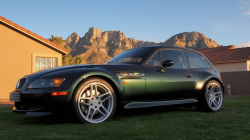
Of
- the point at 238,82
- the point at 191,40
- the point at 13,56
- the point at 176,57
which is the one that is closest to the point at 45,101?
the point at 176,57

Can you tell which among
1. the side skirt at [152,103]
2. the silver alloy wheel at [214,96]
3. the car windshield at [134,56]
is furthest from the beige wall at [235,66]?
the car windshield at [134,56]

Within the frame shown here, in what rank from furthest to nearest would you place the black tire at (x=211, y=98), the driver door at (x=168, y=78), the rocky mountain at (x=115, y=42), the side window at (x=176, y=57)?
1. the rocky mountain at (x=115, y=42)
2. the black tire at (x=211, y=98)
3. the side window at (x=176, y=57)
4. the driver door at (x=168, y=78)

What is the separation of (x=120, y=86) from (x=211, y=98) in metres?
2.55

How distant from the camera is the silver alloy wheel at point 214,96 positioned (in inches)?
213

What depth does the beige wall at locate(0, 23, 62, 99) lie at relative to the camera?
12.8m

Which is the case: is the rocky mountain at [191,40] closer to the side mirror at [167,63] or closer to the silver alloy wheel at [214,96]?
the silver alloy wheel at [214,96]

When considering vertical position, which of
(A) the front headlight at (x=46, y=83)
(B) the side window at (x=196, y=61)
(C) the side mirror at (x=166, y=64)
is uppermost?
(B) the side window at (x=196, y=61)

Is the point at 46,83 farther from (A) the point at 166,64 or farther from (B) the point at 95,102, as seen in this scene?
(A) the point at 166,64

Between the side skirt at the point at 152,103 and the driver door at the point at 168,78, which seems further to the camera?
the driver door at the point at 168,78

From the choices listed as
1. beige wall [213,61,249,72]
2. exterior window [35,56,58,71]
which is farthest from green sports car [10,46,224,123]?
beige wall [213,61,249,72]

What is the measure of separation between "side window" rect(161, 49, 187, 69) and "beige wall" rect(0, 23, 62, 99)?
10.3 metres

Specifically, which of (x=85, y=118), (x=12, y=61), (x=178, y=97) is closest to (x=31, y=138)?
(x=85, y=118)

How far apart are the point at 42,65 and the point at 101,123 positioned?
36.4ft

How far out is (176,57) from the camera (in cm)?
525
